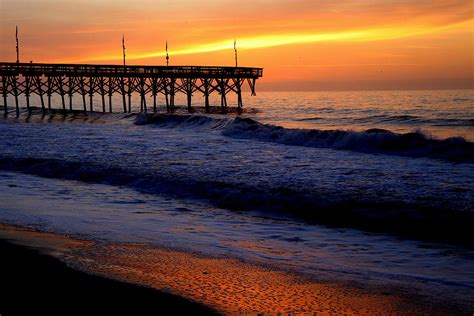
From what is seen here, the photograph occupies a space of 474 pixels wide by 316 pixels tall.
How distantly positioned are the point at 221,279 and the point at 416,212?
4571 mm

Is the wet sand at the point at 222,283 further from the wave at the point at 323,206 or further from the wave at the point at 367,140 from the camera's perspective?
the wave at the point at 367,140

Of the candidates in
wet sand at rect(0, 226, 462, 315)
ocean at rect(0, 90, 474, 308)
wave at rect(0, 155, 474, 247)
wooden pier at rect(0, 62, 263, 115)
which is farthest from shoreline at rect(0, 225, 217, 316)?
wooden pier at rect(0, 62, 263, 115)

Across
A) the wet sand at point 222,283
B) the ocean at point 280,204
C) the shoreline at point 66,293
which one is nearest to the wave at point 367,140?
the ocean at point 280,204

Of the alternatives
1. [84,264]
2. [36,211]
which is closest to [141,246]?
[84,264]

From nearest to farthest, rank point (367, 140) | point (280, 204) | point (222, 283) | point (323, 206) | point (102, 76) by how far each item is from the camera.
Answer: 1. point (222, 283)
2. point (323, 206)
3. point (280, 204)
4. point (367, 140)
5. point (102, 76)

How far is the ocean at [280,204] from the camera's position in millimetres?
6305

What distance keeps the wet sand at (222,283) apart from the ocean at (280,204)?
35 centimetres

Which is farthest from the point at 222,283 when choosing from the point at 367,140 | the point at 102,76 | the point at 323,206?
the point at 102,76

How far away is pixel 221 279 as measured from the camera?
17.2ft

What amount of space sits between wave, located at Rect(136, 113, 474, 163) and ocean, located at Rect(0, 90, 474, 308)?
0.11 meters

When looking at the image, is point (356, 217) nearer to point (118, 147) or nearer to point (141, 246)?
point (141, 246)

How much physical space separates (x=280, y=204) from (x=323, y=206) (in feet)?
2.59

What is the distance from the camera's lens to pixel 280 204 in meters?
9.74

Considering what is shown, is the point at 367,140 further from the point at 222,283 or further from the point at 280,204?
the point at 222,283
